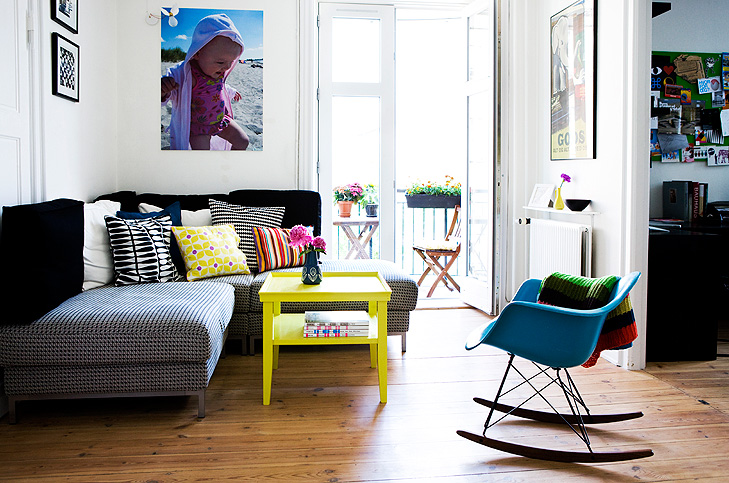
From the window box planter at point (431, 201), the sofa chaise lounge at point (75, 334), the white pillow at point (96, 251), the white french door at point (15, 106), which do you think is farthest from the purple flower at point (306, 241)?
the window box planter at point (431, 201)

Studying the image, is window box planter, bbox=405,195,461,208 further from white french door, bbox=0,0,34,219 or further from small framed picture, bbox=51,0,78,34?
white french door, bbox=0,0,34,219

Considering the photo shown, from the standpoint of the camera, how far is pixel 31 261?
2709 millimetres

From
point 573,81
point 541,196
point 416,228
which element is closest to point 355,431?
point 541,196

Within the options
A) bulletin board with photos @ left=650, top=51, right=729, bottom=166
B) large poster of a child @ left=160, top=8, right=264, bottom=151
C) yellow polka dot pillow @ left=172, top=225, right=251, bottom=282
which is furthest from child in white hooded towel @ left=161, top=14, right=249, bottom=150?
bulletin board with photos @ left=650, top=51, right=729, bottom=166

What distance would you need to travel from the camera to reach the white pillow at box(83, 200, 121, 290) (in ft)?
11.4

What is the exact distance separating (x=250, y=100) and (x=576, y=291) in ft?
10.3

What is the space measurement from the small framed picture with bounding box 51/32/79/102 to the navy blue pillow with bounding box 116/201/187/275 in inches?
31.5

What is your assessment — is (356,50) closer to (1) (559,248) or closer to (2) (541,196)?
(2) (541,196)

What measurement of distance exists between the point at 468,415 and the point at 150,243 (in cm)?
208

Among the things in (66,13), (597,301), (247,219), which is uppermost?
(66,13)

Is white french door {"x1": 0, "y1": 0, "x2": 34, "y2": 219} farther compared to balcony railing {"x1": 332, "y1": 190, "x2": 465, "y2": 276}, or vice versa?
balcony railing {"x1": 332, "y1": 190, "x2": 465, "y2": 276}

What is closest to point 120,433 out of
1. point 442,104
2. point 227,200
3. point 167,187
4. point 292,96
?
point 227,200

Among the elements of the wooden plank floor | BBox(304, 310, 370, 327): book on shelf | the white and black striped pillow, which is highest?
the white and black striped pillow

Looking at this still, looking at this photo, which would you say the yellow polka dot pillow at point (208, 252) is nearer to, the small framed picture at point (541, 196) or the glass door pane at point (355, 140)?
the glass door pane at point (355, 140)
